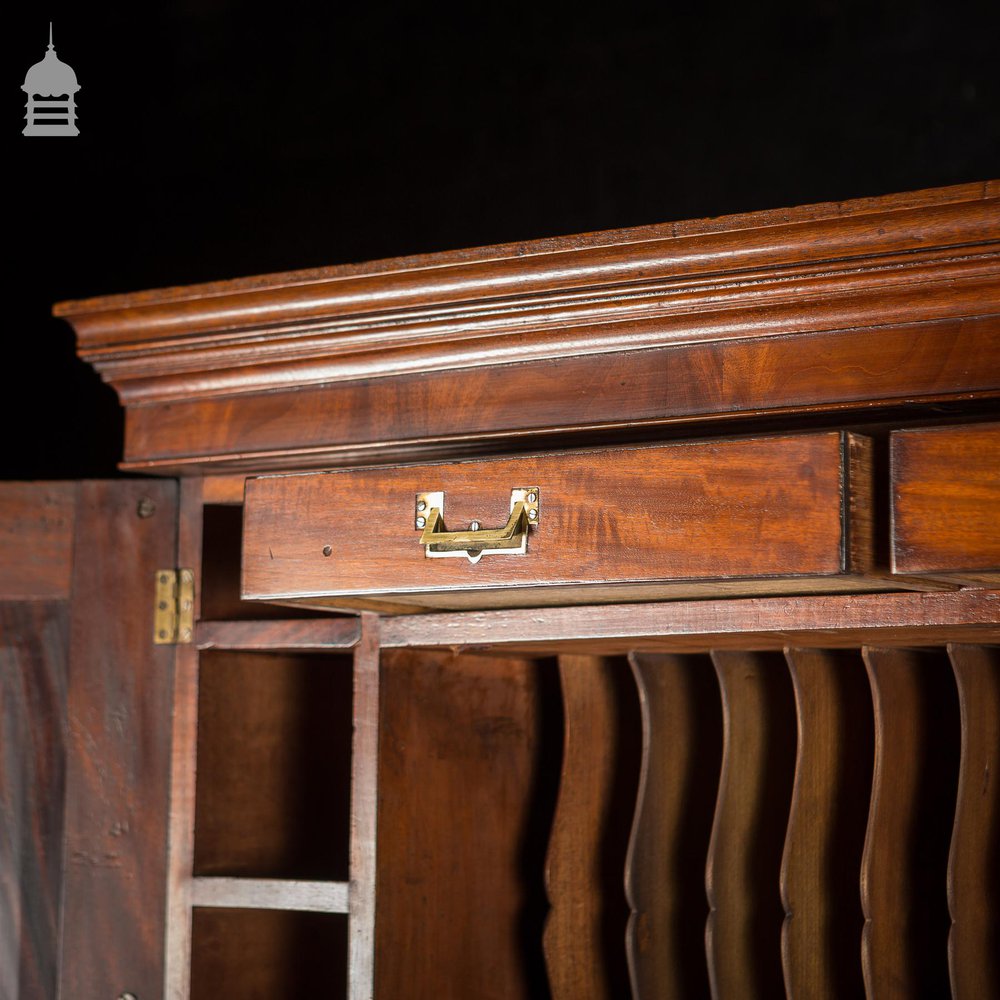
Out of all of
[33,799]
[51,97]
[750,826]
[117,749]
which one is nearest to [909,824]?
[750,826]

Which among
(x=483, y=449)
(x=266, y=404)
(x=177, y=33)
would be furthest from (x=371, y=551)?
(x=177, y=33)

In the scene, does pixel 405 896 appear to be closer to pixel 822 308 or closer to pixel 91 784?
pixel 91 784

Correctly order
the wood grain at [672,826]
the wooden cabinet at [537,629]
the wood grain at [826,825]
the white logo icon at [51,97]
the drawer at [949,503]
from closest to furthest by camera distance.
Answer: the drawer at [949,503] → the wooden cabinet at [537,629] → the wood grain at [826,825] → the wood grain at [672,826] → the white logo icon at [51,97]

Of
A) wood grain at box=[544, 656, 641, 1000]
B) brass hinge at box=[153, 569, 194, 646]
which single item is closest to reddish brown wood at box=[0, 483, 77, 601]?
brass hinge at box=[153, 569, 194, 646]

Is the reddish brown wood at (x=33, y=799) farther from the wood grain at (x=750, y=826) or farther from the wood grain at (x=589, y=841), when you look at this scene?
the wood grain at (x=750, y=826)

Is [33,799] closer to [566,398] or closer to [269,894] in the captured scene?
[269,894]

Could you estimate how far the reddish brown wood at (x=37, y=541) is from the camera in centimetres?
165

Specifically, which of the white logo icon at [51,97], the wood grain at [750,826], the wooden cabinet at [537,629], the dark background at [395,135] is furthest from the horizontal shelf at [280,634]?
the white logo icon at [51,97]

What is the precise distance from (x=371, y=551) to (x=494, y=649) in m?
0.29

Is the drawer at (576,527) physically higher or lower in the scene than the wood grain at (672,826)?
higher

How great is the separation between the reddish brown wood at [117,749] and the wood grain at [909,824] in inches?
30.0

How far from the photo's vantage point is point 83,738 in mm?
1607

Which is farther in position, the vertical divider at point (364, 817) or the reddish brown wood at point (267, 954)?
the reddish brown wood at point (267, 954)

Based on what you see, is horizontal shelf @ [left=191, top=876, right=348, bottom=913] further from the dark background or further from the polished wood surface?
the dark background
